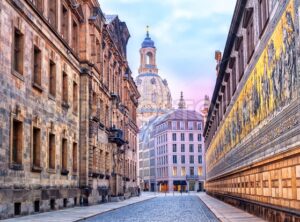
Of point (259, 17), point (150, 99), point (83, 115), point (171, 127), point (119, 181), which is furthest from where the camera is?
point (150, 99)

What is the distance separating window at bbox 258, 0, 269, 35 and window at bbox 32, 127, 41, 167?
12.8m

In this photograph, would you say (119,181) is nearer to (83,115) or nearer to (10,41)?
(83,115)

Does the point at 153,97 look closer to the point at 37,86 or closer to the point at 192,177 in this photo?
the point at 192,177

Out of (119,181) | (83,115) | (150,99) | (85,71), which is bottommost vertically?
(119,181)

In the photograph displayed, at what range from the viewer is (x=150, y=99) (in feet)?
636

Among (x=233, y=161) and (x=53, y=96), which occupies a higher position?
(x=53, y=96)

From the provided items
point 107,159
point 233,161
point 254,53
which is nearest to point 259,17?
point 254,53

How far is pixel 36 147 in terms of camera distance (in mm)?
27438

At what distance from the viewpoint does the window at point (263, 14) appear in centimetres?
1880

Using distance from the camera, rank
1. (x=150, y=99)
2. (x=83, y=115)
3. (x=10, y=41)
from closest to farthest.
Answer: (x=10, y=41), (x=83, y=115), (x=150, y=99)

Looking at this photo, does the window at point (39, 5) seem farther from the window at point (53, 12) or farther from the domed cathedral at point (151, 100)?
the domed cathedral at point (151, 100)

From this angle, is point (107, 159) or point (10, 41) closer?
point (10, 41)

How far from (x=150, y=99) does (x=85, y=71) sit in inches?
6122

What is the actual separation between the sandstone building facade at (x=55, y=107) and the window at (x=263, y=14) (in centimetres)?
1060
